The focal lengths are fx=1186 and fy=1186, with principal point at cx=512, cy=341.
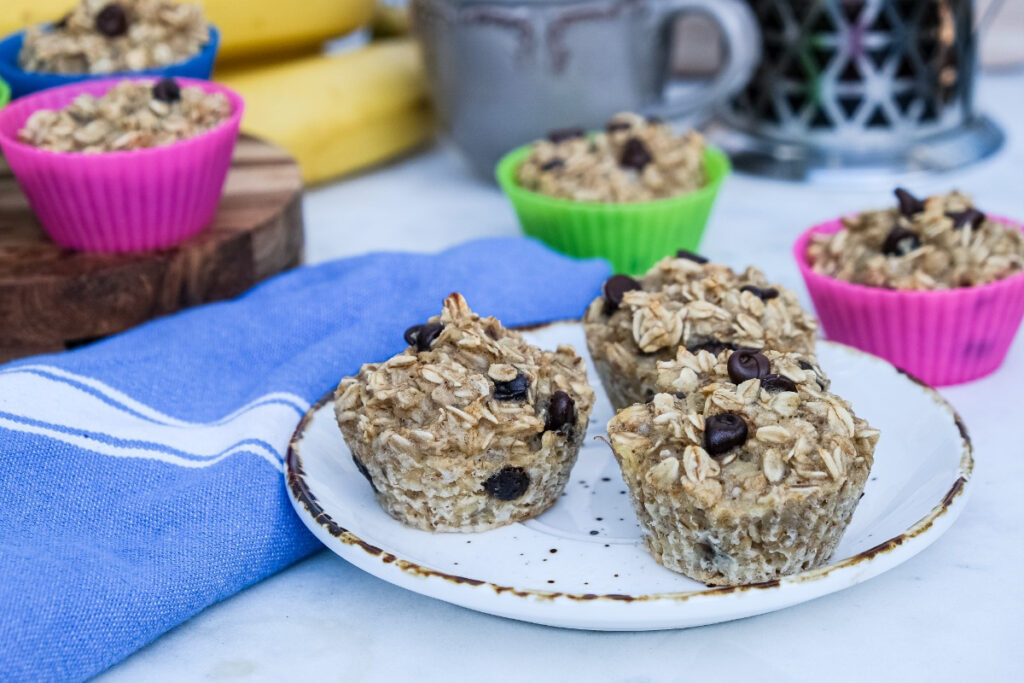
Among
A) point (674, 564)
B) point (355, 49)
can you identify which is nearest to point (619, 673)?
point (674, 564)

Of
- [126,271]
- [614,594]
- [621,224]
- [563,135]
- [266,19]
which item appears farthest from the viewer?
[266,19]

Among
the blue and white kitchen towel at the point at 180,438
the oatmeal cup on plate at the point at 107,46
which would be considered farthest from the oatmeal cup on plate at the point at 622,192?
the oatmeal cup on plate at the point at 107,46

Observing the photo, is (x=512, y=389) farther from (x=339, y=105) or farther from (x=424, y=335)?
(x=339, y=105)

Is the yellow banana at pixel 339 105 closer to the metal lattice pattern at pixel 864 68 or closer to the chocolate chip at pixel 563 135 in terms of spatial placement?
the chocolate chip at pixel 563 135

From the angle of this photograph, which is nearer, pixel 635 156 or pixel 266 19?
pixel 635 156

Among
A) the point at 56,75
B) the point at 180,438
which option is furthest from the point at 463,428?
the point at 56,75

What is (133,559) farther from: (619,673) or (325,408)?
(619,673)

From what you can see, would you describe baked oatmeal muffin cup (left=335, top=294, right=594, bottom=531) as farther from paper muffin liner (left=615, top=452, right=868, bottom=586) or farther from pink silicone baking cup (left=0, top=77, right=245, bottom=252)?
pink silicone baking cup (left=0, top=77, right=245, bottom=252)
